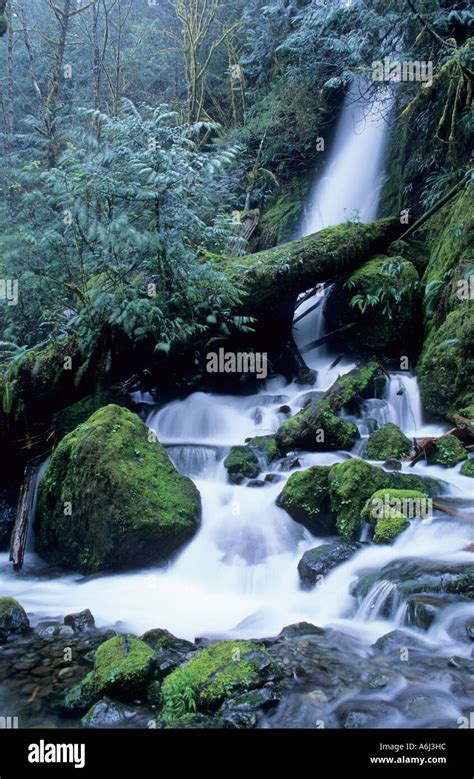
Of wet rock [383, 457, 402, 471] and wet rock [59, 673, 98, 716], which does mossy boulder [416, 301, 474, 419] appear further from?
wet rock [59, 673, 98, 716]

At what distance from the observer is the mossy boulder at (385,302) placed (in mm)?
9859

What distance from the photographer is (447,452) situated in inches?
285

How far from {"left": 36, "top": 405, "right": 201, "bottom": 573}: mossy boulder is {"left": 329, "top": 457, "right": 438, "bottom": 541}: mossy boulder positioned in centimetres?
179

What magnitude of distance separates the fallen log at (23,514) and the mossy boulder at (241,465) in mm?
2779

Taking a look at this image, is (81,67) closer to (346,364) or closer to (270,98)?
(270,98)

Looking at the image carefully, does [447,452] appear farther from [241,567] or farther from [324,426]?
[241,567]

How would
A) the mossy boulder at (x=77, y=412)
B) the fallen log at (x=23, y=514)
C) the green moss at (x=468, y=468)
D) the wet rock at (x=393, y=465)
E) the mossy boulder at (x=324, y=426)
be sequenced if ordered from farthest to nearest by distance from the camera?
1. the mossy boulder at (x=77, y=412)
2. the mossy boulder at (x=324, y=426)
3. the wet rock at (x=393, y=465)
4. the green moss at (x=468, y=468)
5. the fallen log at (x=23, y=514)

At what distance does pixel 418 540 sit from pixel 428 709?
2.19 m

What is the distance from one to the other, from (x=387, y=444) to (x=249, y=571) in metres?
2.86

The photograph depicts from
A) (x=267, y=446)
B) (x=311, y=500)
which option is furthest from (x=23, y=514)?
(x=311, y=500)

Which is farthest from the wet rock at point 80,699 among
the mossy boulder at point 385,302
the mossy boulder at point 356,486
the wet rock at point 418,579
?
the mossy boulder at point 385,302

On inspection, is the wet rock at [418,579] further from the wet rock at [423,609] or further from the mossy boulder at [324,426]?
the mossy boulder at [324,426]

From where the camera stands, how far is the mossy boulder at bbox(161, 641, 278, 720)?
11.9 feet
